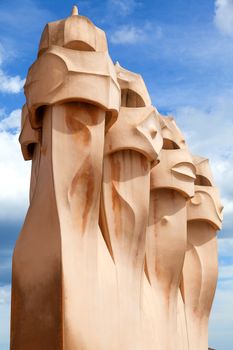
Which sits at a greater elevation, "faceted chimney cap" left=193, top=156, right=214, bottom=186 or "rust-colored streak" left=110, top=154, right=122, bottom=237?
"faceted chimney cap" left=193, top=156, right=214, bottom=186

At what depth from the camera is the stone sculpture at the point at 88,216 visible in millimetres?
6293

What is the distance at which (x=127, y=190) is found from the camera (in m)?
7.80

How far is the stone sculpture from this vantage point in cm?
629

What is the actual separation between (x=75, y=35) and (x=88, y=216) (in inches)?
89.6

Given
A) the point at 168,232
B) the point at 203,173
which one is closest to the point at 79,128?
the point at 168,232

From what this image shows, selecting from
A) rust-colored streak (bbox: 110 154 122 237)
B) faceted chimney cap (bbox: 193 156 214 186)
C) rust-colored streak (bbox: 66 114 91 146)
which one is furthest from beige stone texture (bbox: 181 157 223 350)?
rust-colored streak (bbox: 66 114 91 146)

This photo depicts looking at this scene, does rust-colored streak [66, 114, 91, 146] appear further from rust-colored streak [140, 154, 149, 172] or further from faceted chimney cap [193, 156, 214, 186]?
faceted chimney cap [193, 156, 214, 186]

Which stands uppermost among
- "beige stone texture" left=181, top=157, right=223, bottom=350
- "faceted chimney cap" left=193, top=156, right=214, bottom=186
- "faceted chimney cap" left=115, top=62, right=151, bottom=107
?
"faceted chimney cap" left=115, top=62, right=151, bottom=107

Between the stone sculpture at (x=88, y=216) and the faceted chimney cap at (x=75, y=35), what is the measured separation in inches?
0.5

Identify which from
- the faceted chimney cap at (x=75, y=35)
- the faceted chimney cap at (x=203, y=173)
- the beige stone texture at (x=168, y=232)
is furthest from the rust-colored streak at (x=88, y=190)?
the faceted chimney cap at (x=203, y=173)

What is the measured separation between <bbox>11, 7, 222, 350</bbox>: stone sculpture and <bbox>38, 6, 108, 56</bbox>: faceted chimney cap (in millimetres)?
13

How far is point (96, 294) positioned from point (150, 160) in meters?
2.33

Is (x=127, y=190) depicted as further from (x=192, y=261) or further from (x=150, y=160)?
(x=192, y=261)

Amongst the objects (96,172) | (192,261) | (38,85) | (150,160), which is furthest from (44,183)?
(192,261)
